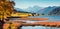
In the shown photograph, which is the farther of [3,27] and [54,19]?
[54,19]

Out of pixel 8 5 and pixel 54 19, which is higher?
pixel 8 5

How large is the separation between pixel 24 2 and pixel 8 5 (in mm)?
343

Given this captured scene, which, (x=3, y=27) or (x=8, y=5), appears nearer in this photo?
(x=3, y=27)

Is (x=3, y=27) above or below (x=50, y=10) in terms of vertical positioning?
below

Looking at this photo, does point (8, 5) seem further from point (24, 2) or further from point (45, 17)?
point (45, 17)

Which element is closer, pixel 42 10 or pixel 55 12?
pixel 42 10

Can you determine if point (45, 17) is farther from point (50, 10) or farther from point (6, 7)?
point (6, 7)

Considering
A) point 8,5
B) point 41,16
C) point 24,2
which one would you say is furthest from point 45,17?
point 8,5

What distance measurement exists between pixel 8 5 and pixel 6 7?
0.19 feet

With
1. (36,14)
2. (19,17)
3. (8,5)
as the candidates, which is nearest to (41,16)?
(36,14)

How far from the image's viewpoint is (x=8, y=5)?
349cm

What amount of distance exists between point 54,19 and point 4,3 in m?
→ 1.09

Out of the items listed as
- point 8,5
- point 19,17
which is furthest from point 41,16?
point 8,5

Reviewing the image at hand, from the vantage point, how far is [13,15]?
3.49 meters
